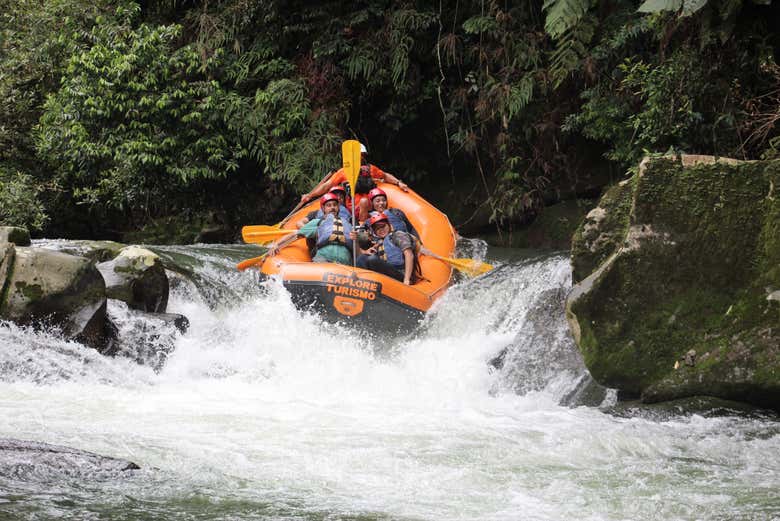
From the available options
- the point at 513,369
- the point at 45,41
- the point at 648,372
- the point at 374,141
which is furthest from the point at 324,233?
the point at 45,41

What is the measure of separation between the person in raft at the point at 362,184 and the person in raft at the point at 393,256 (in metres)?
0.77

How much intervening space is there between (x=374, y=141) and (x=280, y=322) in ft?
16.6

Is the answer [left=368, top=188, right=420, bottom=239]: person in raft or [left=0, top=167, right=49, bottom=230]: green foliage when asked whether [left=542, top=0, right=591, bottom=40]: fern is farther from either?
[left=0, top=167, right=49, bottom=230]: green foliage

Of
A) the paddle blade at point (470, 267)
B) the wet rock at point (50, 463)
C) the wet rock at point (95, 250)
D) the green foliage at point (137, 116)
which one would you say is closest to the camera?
the wet rock at point (50, 463)

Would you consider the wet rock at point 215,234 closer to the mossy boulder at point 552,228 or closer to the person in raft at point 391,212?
the mossy boulder at point 552,228

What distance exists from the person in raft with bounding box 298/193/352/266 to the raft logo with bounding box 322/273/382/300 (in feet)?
2.13

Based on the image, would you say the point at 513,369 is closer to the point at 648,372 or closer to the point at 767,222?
the point at 648,372

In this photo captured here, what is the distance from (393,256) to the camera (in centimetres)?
Answer: 785

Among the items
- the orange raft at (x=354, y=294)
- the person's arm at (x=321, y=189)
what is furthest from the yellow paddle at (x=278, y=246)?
the person's arm at (x=321, y=189)

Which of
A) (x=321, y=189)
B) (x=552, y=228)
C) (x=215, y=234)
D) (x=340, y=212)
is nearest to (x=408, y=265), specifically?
(x=340, y=212)

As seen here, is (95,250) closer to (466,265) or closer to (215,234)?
(466,265)

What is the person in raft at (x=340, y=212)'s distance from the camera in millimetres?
8404

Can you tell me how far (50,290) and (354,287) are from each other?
6.75ft

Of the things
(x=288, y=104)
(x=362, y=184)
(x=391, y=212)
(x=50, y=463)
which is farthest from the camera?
(x=288, y=104)
